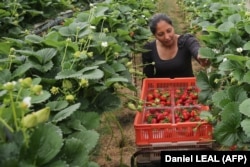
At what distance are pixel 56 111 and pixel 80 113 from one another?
0.21 metres

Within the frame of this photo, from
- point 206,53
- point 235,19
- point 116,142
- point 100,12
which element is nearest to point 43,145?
point 206,53

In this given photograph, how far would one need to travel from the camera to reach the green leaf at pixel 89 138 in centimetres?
160

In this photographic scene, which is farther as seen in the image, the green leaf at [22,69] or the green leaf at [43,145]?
the green leaf at [22,69]

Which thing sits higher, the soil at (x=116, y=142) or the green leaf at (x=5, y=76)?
the green leaf at (x=5, y=76)

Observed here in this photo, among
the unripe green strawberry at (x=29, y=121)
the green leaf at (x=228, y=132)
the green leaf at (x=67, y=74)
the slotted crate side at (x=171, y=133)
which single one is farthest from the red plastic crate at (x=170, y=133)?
the unripe green strawberry at (x=29, y=121)

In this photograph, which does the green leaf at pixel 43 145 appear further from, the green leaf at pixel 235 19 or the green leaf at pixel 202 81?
the green leaf at pixel 235 19

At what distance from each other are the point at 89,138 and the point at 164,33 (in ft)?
7.45

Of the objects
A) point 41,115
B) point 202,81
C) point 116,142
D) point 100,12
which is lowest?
point 116,142

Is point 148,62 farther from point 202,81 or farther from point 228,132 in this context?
point 228,132

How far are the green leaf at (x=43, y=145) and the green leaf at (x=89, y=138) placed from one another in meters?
0.23

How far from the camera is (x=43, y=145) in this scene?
136 cm

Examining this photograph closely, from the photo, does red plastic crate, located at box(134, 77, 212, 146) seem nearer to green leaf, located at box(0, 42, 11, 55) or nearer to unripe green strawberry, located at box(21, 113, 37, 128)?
green leaf, located at box(0, 42, 11, 55)

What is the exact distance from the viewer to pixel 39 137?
4.44ft

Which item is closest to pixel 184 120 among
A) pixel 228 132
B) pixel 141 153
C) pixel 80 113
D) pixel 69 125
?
pixel 141 153
